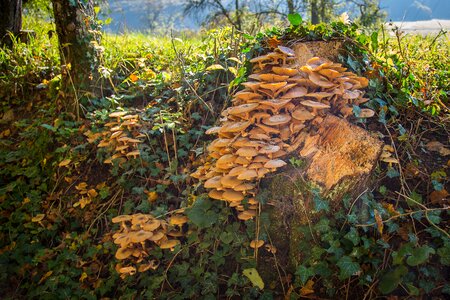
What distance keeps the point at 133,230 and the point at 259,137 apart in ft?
4.22

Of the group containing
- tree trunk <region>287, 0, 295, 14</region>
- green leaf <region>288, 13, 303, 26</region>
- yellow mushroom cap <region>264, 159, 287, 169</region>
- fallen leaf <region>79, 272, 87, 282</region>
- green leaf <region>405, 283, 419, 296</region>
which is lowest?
fallen leaf <region>79, 272, 87, 282</region>

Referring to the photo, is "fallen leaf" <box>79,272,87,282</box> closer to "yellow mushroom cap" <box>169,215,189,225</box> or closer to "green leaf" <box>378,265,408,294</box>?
"yellow mushroom cap" <box>169,215,189,225</box>

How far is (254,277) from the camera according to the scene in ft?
8.82

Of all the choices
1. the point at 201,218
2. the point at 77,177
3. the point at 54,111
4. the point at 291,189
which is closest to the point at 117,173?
the point at 77,177

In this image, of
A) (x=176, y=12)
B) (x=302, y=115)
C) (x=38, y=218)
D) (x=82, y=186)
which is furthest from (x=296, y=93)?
(x=176, y=12)

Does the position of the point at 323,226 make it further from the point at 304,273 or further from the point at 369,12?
the point at 369,12

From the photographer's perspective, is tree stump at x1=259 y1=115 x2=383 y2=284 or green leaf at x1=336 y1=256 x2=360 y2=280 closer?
green leaf at x1=336 y1=256 x2=360 y2=280

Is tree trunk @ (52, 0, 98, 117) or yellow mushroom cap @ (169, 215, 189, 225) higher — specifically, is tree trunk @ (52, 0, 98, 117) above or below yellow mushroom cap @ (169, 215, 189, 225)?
above

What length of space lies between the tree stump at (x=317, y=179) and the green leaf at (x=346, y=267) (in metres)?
0.37

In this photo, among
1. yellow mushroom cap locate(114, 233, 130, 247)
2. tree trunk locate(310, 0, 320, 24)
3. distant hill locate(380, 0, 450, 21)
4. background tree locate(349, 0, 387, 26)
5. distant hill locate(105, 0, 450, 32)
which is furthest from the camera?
tree trunk locate(310, 0, 320, 24)

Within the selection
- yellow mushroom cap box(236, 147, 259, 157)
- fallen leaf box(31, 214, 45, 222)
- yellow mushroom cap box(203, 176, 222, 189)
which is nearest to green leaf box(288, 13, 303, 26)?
yellow mushroom cap box(236, 147, 259, 157)

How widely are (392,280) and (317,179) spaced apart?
807 mm

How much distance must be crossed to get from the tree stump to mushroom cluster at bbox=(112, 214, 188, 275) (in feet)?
2.55

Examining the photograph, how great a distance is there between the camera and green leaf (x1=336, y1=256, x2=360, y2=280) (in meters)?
2.33
